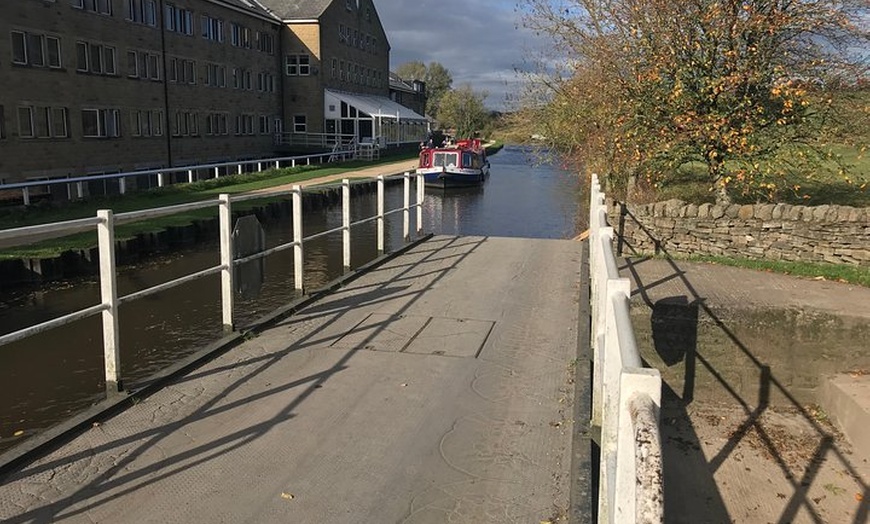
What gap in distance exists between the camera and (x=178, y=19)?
1518 inches

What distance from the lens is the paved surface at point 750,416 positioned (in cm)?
807

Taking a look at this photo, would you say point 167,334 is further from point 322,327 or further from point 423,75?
point 423,75

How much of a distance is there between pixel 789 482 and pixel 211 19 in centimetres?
4083

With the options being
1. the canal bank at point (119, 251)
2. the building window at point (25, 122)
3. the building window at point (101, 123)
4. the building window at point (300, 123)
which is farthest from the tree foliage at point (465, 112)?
the canal bank at point (119, 251)

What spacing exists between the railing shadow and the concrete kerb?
467cm

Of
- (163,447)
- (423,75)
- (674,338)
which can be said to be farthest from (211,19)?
(423,75)

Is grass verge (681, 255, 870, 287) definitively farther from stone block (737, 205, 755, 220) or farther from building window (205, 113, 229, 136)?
building window (205, 113, 229, 136)

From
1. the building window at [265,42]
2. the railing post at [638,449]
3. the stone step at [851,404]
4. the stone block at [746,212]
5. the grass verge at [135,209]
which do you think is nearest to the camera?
the railing post at [638,449]

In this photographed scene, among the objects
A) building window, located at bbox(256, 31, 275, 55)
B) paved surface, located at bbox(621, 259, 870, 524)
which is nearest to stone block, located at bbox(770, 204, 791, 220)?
paved surface, located at bbox(621, 259, 870, 524)

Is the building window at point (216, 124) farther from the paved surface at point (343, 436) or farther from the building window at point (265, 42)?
the paved surface at point (343, 436)

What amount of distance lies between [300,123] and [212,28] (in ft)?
42.2

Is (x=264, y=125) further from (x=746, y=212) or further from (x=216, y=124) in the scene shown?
(x=746, y=212)

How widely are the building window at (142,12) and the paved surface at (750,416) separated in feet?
101

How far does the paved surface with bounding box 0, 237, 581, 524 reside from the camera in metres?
3.78
